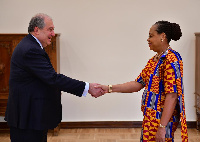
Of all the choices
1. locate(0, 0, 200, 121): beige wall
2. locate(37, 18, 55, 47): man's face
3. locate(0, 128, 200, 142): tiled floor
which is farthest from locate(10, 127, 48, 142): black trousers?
locate(0, 0, 200, 121): beige wall

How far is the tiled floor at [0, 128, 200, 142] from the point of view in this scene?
4822mm

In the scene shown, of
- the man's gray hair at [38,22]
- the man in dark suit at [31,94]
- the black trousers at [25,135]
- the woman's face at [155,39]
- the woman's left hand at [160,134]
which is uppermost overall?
the man's gray hair at [38,22]

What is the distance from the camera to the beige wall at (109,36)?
5355 mm

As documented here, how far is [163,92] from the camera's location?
249 centimetres

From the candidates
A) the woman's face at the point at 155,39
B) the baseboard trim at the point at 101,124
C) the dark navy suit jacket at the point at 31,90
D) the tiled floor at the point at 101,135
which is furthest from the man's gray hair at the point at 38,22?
the baseboard trim at the point at 101,124

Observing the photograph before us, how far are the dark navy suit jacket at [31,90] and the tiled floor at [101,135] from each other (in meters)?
2.26

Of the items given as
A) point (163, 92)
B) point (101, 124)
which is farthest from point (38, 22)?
point (101, 124)

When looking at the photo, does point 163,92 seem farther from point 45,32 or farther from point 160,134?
point 45,32

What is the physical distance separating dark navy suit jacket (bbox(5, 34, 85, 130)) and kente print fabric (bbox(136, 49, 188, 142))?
2.51 feet

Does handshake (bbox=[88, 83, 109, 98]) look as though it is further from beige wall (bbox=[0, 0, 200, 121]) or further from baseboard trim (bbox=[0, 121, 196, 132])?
baseboard trim (bbox=[0, 121, 196, 132])

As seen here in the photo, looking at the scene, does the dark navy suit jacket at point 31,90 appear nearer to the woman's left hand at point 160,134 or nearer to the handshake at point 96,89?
the handshake at point 96,89

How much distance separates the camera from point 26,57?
102 inches

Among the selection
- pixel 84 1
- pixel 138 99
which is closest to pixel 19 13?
pixel 84 1

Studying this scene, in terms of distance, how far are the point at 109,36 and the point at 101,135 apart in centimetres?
160
